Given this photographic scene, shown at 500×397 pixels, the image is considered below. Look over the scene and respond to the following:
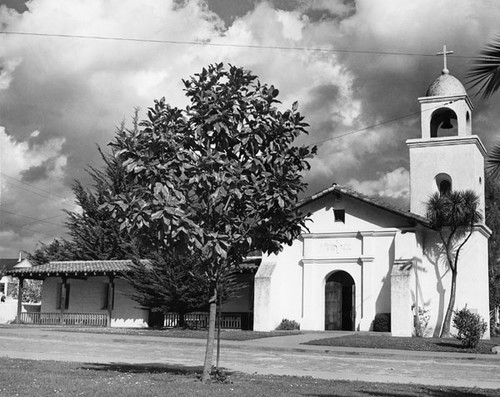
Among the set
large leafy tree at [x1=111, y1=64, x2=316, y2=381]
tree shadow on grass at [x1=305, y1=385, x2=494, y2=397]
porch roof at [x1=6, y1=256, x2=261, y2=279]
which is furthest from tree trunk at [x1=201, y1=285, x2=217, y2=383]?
porch roof at [x1=6, y1=256, x2=261, y2=279]

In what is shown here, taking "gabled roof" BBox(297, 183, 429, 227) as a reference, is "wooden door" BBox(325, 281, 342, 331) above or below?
below

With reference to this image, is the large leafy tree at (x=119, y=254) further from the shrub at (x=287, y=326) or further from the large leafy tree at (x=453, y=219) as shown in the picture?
the large leafy tree at (x=453, y=219)

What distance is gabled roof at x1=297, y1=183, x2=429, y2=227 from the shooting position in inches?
1176

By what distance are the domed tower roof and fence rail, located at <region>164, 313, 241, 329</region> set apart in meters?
15.2

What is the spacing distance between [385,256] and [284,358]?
45.3 feet

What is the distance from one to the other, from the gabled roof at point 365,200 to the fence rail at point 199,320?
7074 mm

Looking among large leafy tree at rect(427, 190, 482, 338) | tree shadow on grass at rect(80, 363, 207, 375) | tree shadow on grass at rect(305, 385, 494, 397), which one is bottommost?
tree shadow on grass at rect(80, 363, 207, 375)

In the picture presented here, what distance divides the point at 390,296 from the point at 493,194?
57.2ft

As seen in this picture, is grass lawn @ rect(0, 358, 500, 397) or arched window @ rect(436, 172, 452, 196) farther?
arched window @ rect(436, 172, 452, 196)

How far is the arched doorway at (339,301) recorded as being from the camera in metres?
31.5

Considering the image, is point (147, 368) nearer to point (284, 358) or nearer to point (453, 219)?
point (284, 358)

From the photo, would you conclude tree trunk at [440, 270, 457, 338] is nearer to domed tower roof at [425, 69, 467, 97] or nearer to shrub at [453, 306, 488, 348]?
shrub at [453, 306, 488, 348]

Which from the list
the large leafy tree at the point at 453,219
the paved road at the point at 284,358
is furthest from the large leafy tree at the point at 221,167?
the large leafy tree at the point at 453,219

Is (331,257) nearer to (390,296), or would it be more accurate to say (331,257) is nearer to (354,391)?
(390,296)
